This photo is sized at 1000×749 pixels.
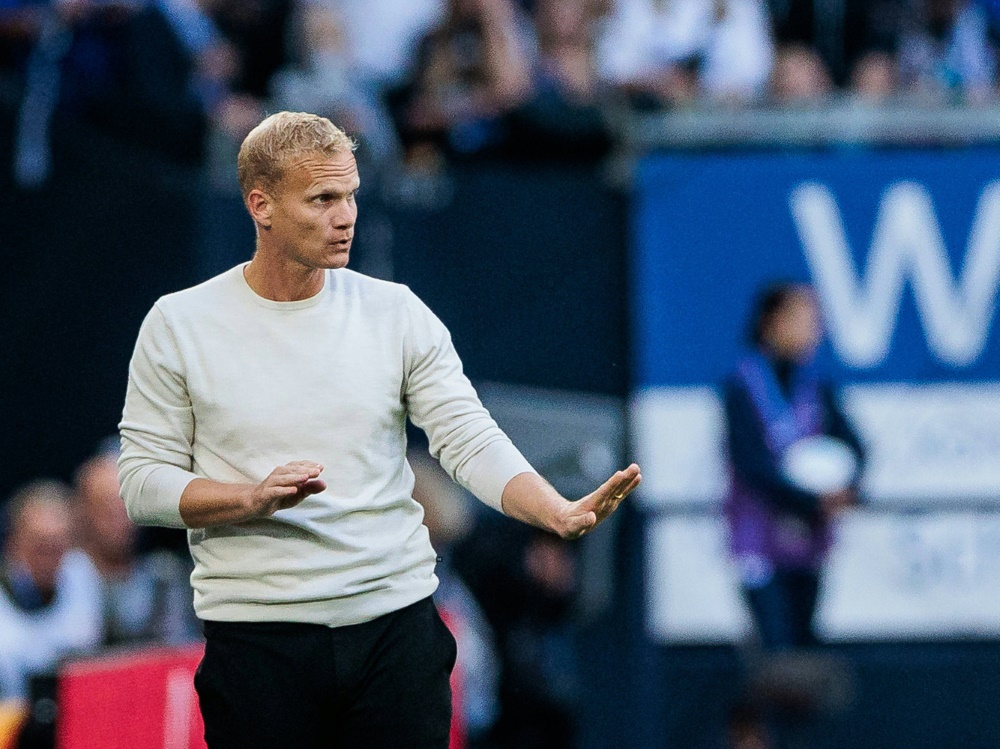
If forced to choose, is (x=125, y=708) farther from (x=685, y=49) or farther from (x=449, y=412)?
(x=685, y=49)

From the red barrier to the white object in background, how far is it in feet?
13.0

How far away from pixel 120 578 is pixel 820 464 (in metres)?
3.40

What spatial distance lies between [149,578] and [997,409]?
411 cm

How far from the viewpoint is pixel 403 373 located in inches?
126

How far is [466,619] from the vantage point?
283 inches

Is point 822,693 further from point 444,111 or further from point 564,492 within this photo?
point 444,111

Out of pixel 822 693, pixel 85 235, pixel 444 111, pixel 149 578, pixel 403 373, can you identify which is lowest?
pixel 822 693

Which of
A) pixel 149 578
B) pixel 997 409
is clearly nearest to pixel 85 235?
pixel 149 578

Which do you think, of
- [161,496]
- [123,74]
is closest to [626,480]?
[161,496]

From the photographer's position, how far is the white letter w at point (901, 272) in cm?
799

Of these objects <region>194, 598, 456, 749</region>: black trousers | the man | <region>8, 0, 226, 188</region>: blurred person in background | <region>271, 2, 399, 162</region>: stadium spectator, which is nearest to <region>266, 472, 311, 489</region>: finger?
the man

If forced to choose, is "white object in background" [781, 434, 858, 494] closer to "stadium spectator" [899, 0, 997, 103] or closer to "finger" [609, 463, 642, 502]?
"stadium spectator" [899, 0, 997, 103]

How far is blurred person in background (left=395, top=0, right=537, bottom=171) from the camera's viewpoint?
7.82m

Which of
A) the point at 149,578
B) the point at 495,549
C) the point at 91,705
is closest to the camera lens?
the point at 91,705
